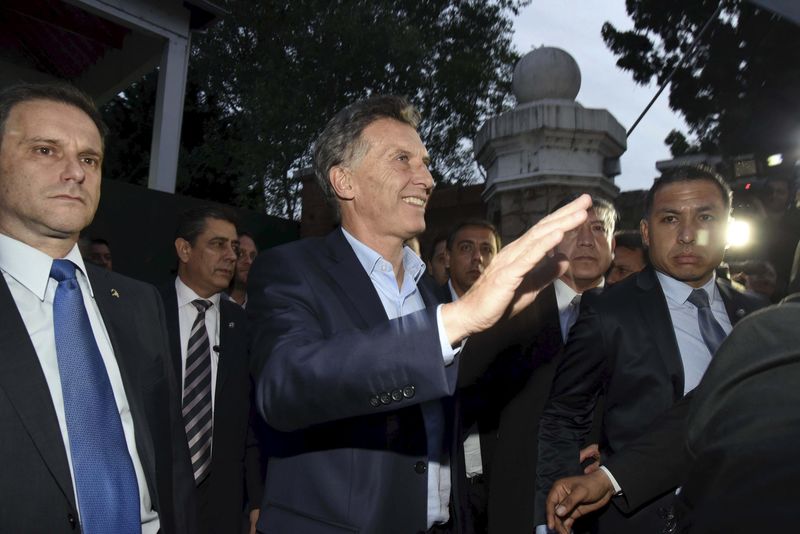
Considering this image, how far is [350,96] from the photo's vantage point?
20.3 metres

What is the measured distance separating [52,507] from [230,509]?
69.8 inches

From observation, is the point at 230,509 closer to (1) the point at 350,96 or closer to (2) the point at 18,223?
(2) the point at 18,223

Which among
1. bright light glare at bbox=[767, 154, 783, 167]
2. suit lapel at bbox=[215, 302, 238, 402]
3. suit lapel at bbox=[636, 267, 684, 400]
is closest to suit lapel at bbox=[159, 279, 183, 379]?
suit lapel at bbox=[215, 302, 238, 402]

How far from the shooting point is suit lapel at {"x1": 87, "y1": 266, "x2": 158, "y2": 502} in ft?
6.74

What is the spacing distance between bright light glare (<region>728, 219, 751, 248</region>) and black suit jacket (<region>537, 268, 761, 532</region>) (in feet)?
12.3

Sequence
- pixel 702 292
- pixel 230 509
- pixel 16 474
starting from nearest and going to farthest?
pixel 16 474 < pixel 702 292 < pixel 230 509

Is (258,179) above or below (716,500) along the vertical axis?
above

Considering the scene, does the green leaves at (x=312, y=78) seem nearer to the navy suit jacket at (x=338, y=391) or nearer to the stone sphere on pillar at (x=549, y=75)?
the stone sphere on pillar at (x=549, y=75)

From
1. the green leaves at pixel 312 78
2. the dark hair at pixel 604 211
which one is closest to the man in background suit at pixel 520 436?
the dark hair at pixel 604 211

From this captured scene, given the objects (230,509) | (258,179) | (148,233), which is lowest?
(230,509)

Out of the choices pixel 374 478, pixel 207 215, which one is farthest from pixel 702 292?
pixel 207 215

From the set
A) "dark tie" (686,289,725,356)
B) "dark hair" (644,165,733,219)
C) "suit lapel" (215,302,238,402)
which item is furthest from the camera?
"suit lapel" (215,302,238,402)

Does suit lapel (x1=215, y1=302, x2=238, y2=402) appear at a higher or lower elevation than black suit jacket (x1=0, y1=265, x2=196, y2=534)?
higher

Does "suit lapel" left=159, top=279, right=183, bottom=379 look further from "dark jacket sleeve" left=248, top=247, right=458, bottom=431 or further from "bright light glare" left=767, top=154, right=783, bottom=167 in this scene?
"bright light glare" left=767, top=154, right=783, bottom=167
